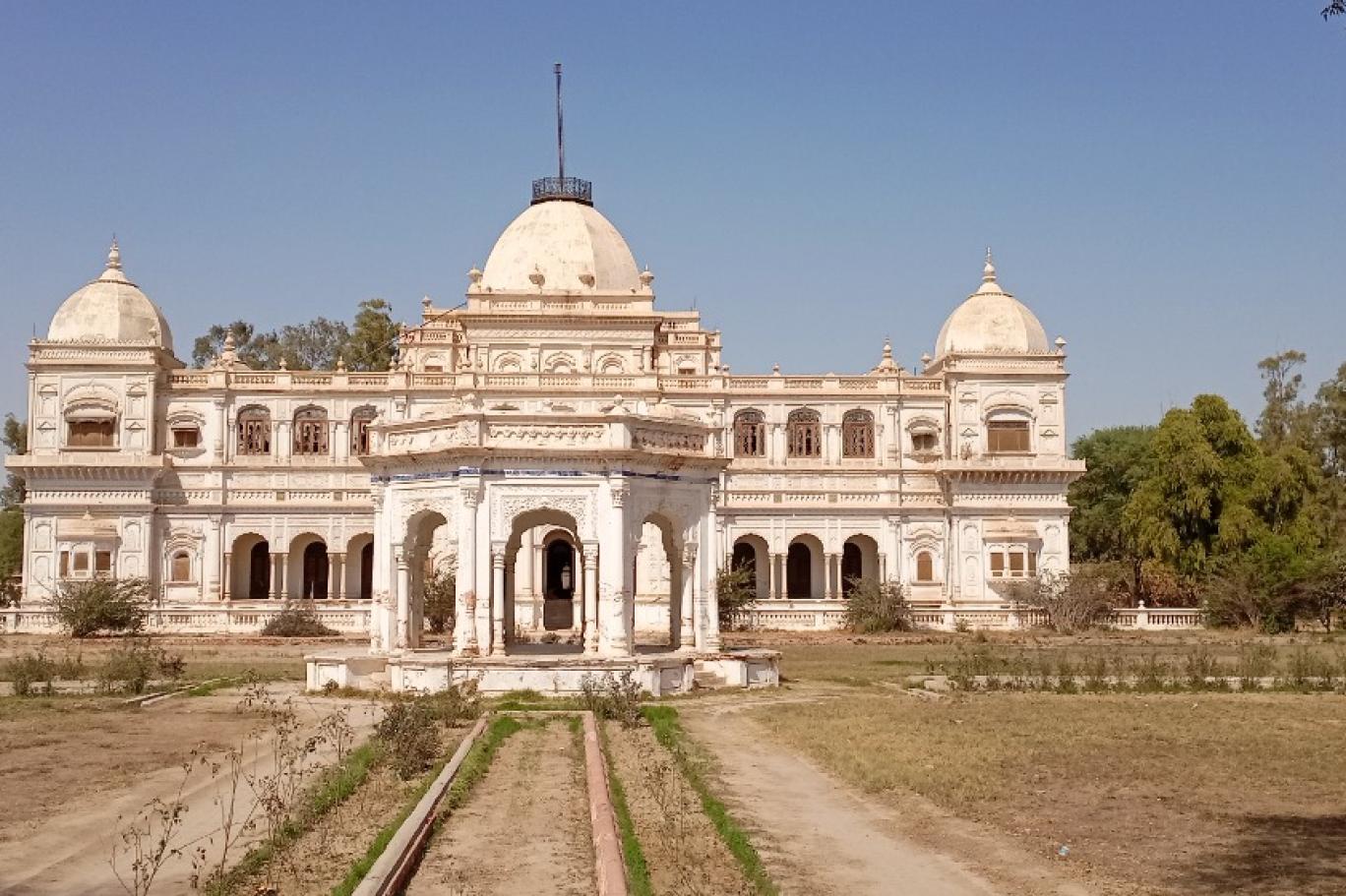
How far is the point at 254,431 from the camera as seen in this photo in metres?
50.9

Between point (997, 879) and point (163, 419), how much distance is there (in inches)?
1774

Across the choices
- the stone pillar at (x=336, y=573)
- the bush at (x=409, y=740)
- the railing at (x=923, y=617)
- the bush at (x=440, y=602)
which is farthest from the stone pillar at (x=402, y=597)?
the stone pillar at (x=336, y=573)

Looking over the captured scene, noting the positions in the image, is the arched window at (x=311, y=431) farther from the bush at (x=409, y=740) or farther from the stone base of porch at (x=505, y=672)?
the bush at (x=409, y=740)

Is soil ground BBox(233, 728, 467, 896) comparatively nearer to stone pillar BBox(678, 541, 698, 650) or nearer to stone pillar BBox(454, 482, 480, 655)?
stone pillar BBox(454, 482, 480, 655)

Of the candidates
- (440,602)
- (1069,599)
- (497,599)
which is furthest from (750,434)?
(497,599)

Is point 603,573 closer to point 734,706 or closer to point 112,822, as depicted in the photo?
point 734,706

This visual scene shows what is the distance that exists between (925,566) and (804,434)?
6.43 metres

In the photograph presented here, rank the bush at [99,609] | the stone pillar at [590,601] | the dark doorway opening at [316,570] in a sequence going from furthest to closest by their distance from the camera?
the dark doorway opening at [316,570], the bush at [99,609], the stone pillar at [590,601]

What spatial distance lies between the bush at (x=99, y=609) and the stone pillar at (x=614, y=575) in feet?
79.1

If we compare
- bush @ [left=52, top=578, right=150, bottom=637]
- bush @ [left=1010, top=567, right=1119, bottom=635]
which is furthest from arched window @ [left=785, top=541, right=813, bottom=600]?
bush @ [left=52, top=578, right=150, bottom=637]

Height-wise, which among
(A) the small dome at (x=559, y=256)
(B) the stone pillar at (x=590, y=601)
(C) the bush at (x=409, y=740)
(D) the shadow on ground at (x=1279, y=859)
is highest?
(A) the small dome at (x=559, y=256)

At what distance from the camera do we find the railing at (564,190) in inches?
2259

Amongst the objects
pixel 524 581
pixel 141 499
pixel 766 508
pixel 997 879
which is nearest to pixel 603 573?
pixel 997 879

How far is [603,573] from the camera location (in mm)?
24641
